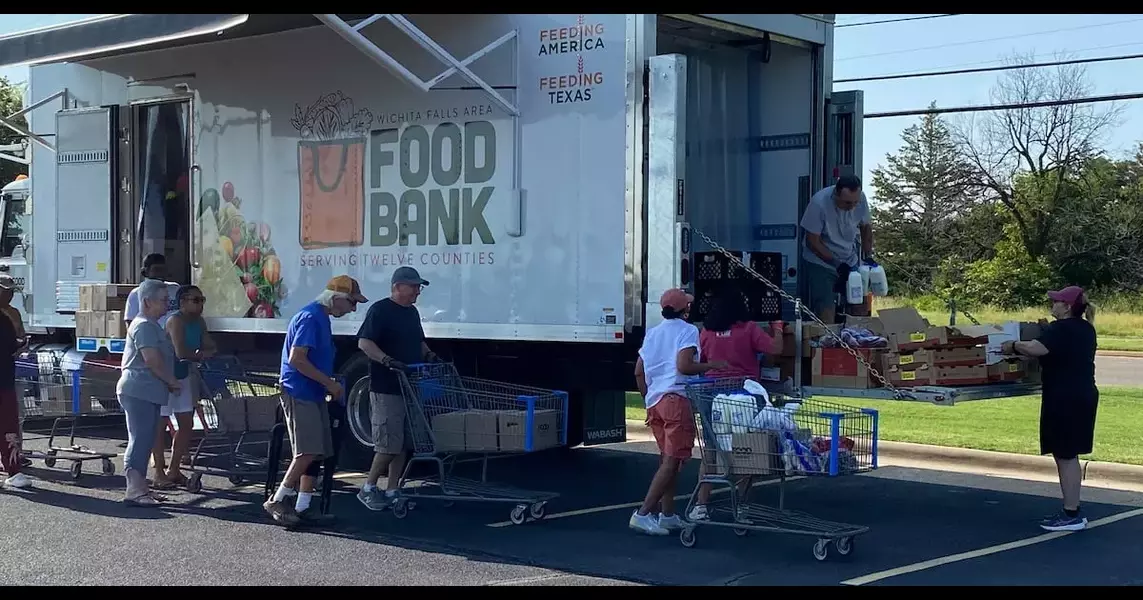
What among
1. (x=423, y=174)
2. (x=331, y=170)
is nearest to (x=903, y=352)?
(x=423, y=174)

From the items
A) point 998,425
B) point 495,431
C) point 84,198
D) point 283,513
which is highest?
point 84,198

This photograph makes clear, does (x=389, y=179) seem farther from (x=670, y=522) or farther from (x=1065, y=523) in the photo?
(x=1065, y=523)

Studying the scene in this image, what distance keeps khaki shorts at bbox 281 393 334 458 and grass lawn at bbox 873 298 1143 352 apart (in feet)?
82.0

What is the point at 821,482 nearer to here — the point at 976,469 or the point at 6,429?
the point at 976,469

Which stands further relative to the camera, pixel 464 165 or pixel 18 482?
pixel 18 482

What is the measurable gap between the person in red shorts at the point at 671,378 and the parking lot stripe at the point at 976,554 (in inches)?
56.7

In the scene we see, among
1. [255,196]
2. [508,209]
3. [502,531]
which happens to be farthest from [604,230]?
[255,196]

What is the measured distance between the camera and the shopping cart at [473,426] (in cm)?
890

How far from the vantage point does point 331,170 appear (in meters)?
10.6

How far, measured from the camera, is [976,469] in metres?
11.4

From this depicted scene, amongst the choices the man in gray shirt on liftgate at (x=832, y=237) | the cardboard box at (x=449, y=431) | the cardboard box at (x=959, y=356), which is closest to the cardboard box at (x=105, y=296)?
the cardboard box at (x=449, y=431)

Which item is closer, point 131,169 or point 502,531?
point 502,531

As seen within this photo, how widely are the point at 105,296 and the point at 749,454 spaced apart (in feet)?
21.8

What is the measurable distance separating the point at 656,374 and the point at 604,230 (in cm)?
116
